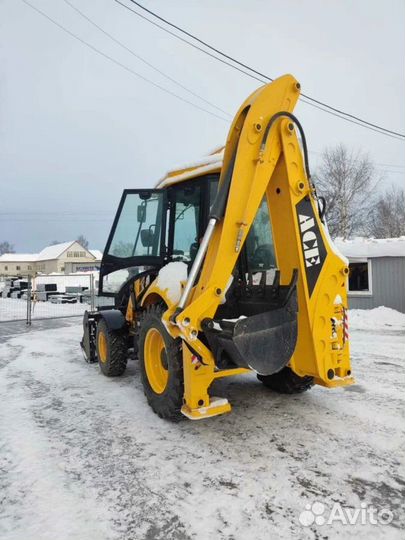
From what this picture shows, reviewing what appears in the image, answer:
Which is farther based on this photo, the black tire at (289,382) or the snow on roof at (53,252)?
the snow on roof at (53,252)

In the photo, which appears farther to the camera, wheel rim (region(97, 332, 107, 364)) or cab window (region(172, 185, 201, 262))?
Answer: wheel rim (region(97, 332, 107, 364))

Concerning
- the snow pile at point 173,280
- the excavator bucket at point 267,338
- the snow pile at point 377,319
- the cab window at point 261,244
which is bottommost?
the snow pile at point 377,319

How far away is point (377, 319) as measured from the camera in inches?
449

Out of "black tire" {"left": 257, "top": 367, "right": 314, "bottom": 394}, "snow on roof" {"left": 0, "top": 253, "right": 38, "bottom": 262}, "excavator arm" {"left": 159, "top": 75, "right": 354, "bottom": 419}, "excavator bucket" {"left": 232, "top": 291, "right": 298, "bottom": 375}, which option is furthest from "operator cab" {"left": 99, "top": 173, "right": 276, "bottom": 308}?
"snow on roof" {"left": 0, "top": 253, "right": 38, "bottom": 262}

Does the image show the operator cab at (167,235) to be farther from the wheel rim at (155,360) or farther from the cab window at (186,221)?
the wheel rim at (155,360)

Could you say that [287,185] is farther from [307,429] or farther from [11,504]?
[11,504]

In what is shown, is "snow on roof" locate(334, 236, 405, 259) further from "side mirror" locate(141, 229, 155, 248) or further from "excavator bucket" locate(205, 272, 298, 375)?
"excavator bucket" locate(205, 272, 298, 375)

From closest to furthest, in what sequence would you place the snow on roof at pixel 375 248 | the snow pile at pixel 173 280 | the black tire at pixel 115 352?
the snow pile at pixel 173 280 → the black tire at pixel 115 352 → the snow on roof at pixel 375 248

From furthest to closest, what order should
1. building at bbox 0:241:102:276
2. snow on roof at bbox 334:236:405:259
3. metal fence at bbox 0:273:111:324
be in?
building at bbox 0:241:102:276
metal fence at bbox 0:273:111:324
snow on roof at bbox 334:236:405:259

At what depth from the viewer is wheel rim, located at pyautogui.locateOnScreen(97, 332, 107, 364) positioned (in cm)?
598

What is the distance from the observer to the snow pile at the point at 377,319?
10.6 metres

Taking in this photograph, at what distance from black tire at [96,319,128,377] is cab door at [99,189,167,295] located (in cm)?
70

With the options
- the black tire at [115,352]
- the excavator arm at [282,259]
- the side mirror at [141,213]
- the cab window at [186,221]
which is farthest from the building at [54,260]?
the excavator arm at [282,259]

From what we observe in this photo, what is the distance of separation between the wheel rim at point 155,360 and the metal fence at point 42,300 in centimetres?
721
